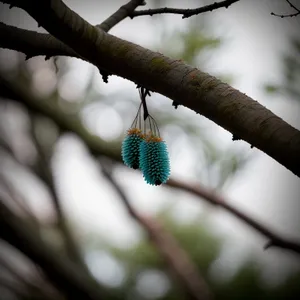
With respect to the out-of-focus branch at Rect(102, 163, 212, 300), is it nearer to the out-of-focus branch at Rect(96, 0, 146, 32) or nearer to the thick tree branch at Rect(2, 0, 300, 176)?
the out-of-focus branch at Rect(96, 0, 146, 32)

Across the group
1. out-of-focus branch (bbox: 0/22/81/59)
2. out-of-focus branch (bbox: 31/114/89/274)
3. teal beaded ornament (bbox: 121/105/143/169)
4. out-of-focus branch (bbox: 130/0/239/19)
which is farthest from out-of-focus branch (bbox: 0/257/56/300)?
out-of-focus branch (bbox: 130/0/239/19)

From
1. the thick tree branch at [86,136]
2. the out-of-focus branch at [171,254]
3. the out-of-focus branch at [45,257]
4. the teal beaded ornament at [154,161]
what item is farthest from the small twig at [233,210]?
the out-of-focus branch at [45,257]

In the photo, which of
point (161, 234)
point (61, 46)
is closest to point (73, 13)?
point (61, 46)

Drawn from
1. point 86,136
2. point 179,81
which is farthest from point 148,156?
point 86,136

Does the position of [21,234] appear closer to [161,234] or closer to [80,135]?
[80,135]

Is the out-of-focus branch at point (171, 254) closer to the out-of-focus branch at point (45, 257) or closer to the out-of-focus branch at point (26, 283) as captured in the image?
the out-of-focus branch at point (26, 283)

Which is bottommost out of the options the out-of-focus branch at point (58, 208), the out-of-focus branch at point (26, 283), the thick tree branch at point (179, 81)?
the out-of-focus branch at point (26, 283)

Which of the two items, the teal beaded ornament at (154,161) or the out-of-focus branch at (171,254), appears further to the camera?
the out-of-focus branch at (171,254)
